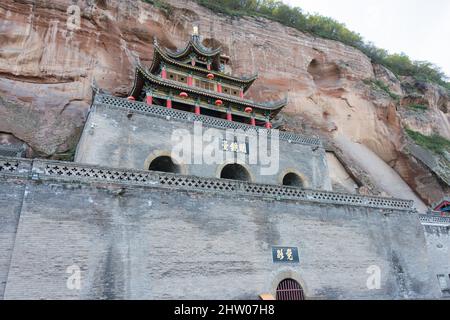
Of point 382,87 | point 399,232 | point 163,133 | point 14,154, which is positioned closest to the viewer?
point 399,232

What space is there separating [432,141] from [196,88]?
18.7m

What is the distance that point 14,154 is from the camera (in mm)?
13984

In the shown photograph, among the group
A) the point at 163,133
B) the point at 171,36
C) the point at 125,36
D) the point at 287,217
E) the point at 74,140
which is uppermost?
the point at 171,36

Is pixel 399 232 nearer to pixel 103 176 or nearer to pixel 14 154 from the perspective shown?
pixel 103 176

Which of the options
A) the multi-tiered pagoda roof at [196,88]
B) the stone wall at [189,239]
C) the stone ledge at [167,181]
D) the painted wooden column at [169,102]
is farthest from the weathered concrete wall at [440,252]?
the painted wooden column at [169,102]

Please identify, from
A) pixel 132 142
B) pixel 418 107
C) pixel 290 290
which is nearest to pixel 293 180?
pixel 290 290

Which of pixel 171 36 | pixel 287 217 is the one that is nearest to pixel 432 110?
pixel 171 36

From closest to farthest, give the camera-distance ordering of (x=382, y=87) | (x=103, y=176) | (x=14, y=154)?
1. (x=103, y=176)
2. (x=14, y=154)
3. (x=382, y=87)

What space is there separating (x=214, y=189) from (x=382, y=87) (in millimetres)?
22392

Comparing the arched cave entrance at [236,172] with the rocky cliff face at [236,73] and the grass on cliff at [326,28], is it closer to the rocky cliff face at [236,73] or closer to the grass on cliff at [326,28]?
the rocky cliff face at [236,73]

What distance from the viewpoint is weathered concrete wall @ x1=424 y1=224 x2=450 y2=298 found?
12.5 m

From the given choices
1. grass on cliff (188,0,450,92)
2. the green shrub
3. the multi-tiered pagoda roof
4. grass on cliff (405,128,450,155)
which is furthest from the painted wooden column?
the green shrub

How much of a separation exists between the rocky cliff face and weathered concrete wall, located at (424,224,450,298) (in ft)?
22.7

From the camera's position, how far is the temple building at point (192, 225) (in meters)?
6.85
